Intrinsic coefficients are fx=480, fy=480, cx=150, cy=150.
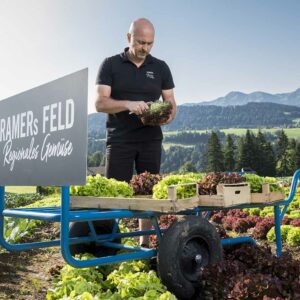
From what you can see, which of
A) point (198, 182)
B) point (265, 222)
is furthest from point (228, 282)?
point (265, 222)

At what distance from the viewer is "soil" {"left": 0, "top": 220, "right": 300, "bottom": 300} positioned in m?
5.39

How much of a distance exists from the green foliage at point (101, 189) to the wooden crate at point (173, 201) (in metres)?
0.23

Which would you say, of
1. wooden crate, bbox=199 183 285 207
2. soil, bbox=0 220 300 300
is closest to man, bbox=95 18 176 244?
wooden crate, bbox=199 183 285 207

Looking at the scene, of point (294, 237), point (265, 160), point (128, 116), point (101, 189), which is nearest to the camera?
point (101, 189)

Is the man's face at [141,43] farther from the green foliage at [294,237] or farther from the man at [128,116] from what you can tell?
the green foliage at [294,237]

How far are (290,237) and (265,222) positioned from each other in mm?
953

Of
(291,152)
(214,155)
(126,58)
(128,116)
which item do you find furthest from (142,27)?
(291,152)

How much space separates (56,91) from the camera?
3592 mm

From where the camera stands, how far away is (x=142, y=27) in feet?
17.0

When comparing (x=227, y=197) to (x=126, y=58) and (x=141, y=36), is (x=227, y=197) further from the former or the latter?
(x=126, y=58)

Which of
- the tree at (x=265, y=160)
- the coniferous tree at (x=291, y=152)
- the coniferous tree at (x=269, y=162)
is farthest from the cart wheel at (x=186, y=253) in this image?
the coniferous tree at (x=291, y=152)

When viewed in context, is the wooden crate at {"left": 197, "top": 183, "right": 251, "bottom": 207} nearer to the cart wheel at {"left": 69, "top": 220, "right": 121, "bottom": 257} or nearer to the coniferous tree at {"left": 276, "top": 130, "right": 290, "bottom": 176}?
the cart wheel at {"left": 69, "top": 220, "right": 121, "bottom": 257}

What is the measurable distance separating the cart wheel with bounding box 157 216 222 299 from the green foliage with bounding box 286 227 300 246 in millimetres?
6068

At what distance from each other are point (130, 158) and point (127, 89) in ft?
2.67
